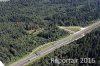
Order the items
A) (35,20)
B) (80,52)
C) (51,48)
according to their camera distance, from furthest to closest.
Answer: (35,20) < (51,48) < (80,52)

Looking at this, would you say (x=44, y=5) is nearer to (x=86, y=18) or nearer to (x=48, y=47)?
(x=86, y=18)

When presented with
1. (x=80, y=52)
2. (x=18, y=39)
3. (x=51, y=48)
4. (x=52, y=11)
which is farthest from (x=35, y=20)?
(x=80, y=52)

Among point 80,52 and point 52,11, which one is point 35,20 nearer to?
point 52,11

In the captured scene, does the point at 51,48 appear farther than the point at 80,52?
Yes

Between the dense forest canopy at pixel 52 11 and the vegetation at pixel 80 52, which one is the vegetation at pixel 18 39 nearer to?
the vegetation at pixel 80 52

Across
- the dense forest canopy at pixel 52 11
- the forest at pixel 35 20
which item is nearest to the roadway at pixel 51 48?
the forest at pixel 35 20

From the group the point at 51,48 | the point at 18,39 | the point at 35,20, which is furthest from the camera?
the point at 35,20

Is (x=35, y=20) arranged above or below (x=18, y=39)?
above

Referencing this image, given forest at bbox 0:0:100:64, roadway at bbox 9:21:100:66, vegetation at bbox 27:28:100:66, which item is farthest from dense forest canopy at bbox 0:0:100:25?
vegetation at bbox 27:28:100:66

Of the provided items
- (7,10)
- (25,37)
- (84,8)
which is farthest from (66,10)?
(25,37)
